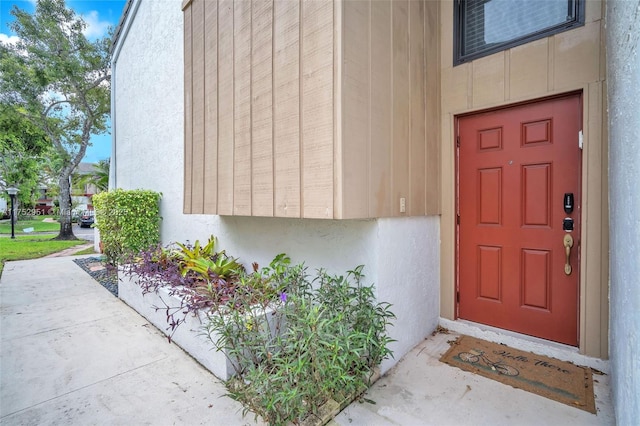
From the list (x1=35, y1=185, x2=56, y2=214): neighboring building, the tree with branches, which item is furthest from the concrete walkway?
(x1=35, y1=185, x2=56, y2=214): neighboring building

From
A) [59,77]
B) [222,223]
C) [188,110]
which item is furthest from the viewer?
[59,77]

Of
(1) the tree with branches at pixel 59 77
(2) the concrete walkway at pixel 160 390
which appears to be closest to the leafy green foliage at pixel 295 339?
(2) the concrete walkway at pixel 160 390

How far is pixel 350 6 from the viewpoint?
6.88 feet

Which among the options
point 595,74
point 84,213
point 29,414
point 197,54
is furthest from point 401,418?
point 84,213

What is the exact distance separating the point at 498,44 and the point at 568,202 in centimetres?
164

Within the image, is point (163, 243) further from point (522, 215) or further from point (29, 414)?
point (522, 215)

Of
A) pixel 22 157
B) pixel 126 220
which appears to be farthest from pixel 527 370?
pixel 22 157

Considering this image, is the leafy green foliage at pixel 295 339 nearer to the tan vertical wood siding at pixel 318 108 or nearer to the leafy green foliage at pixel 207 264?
the leafy green foliage at pixel 207 264

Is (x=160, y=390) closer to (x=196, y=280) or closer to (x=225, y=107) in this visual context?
(x=196, y=280)

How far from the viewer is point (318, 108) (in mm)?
2211

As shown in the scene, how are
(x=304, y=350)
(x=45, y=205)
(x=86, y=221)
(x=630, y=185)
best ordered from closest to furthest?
(x=630, y=185) → (x=304, y=350) → (x=86, y=221) → (x=45, y=205)

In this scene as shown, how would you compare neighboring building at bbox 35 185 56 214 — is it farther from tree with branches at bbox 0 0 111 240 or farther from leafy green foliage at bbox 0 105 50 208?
tree with branches at bbox 0 0 111 240

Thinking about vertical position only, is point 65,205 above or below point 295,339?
above

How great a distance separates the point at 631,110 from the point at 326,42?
1.72 meters
